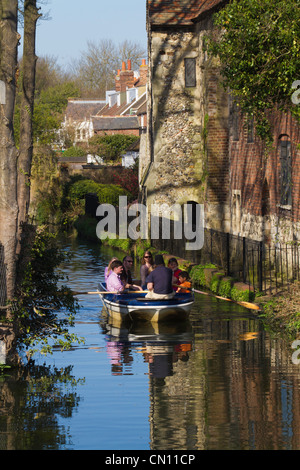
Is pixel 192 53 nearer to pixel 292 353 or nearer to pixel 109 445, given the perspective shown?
pixel 292 353

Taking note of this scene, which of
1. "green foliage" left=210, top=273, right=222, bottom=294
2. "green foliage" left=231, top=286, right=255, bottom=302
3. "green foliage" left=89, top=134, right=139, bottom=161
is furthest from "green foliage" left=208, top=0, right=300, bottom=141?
"green foliage" left=89, top=134, right=139, bottom=161

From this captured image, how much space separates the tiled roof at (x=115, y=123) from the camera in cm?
7950

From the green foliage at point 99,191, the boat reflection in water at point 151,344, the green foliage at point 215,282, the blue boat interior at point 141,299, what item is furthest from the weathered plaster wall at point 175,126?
the green foliage at point 99,191

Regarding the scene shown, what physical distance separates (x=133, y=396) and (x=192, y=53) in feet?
76.2

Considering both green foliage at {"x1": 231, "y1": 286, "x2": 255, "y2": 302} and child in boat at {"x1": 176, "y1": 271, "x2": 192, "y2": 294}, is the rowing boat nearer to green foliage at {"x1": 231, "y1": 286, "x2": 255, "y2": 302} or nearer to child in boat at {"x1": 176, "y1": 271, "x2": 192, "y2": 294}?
child in boat at {"x1": 176, "y1": 271, "x2": 192, "y2": 294}

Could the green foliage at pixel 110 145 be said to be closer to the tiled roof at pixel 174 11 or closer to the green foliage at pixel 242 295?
the tiled roof at pixel 174 11

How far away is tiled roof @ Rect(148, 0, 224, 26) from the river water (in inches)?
681

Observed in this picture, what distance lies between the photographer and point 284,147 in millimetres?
23500

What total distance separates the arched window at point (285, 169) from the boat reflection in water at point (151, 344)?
648 cm

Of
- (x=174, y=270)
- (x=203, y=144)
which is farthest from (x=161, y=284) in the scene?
(x=203, y=144)

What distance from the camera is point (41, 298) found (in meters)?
14.2

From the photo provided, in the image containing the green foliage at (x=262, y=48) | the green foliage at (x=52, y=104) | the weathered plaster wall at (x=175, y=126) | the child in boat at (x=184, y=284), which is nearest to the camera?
the green foliage at (x=262, y=48)

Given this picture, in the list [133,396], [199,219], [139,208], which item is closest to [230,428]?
[133,396]

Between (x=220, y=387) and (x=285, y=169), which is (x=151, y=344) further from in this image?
(x=285, y=169)
